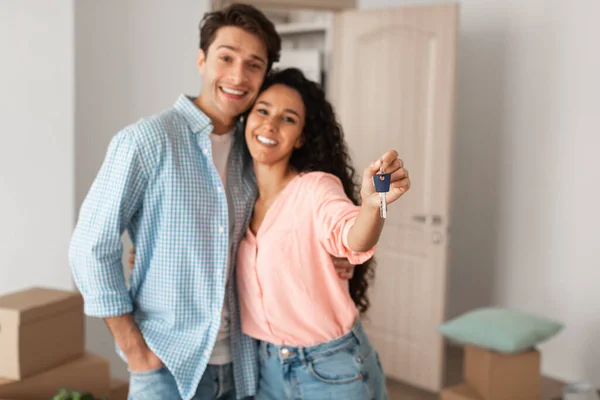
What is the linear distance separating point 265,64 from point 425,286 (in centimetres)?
212

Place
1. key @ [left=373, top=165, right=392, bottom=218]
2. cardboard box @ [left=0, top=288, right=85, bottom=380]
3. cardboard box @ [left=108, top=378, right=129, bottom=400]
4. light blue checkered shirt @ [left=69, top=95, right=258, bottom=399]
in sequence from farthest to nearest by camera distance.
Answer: cardboard box @ [left=108, top=378, right=129, bottom=400] → cardboard box @ [left=0, top=288, right=85, bottom=380] → light blue checkered shirt @ [left=69, top=95, right=258, bottom=399] → key @ [left=373, top=165, right=392, bottom=218]

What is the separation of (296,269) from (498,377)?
173 cm

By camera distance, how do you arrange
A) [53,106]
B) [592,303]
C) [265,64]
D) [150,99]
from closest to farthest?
1. [265,64]
2. [53,106]
3. [150,99]
4. [592,303]

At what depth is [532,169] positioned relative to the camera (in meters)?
3.72

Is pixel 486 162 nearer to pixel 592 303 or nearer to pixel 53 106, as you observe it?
pixel 592 303

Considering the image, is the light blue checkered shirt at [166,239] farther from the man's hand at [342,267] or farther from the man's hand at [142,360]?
the man's hand at [342,267]

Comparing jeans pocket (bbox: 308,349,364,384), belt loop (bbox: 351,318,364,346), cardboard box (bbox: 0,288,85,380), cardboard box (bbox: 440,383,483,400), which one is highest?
belt loop (bbox: 351,318,364,346)

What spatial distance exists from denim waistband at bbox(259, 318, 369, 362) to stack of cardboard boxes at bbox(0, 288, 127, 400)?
35.9 inches

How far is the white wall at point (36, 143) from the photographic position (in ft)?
8.82

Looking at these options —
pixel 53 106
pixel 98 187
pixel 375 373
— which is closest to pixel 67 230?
pixel 53 106

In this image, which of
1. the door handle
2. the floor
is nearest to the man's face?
the door handle

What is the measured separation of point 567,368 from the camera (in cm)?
359

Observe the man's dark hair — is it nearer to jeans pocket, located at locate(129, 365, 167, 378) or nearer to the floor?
jeans pocket, located at locate(129, 365, 167, 378)

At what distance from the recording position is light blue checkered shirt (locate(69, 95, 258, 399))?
4.94ft
